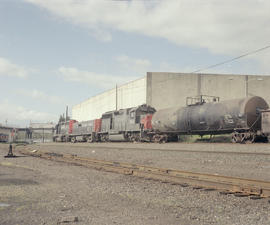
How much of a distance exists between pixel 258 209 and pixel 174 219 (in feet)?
6.18

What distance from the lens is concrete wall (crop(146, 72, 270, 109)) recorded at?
49250 mm

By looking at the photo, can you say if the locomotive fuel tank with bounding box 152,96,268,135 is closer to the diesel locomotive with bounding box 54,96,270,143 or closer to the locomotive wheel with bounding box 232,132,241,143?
the diesel locomotive with bounding box 54,96,270,143

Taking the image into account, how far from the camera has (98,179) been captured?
1037 centimetres

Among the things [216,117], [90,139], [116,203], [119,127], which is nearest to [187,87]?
[90,139]

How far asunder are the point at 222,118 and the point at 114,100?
3928cm

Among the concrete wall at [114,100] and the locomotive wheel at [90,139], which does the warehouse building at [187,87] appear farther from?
the locomotive wheel at [90,139]

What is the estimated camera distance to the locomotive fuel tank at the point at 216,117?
747 inches

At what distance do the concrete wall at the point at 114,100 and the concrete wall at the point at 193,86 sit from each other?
249cm

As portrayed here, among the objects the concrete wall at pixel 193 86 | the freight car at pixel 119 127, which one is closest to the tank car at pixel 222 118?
the freight car at pixel 119 127

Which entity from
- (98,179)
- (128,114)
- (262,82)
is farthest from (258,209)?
(262,82)

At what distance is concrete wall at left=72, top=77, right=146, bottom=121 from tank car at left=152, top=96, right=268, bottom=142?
25.4 meters

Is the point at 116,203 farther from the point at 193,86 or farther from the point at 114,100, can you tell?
the point at 114,100

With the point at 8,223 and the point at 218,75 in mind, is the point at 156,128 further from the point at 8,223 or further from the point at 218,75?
the point at 218,75

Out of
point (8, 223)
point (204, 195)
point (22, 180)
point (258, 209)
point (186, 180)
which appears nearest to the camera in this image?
point (8, 223)
